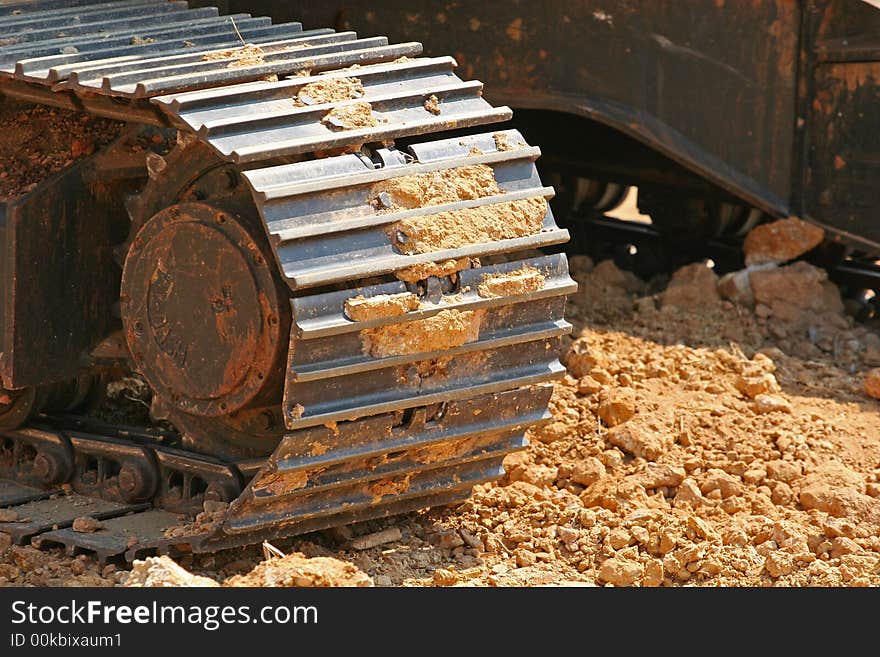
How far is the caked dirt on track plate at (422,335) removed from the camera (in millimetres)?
4797

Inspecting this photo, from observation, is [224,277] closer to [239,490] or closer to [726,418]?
[239,490]

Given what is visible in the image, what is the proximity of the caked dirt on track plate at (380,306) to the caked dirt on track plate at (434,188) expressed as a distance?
0.83 ft

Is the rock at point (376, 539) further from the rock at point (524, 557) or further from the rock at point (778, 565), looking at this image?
the rock at point (778, 565)

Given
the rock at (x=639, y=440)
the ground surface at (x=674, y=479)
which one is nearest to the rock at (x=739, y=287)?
the ground surface at (x=674, y=479)

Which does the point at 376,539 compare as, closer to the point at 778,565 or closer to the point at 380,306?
the point at 380,306

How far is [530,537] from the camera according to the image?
5.60m

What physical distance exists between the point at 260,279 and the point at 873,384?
265cm

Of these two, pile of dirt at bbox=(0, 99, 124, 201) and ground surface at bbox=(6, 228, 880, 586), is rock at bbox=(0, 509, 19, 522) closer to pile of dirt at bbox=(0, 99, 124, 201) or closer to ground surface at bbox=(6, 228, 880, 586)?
ground surface at bbox=(6, 228, 880, 586)

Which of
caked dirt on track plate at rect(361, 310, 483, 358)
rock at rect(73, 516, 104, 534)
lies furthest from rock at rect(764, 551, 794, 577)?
rock at rect(73, 516, 104, 534)

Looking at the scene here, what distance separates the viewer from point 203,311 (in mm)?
5180

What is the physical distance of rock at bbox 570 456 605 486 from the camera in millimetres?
5938

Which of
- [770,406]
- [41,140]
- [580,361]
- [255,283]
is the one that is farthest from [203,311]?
[770,406]

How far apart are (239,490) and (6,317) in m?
1.02

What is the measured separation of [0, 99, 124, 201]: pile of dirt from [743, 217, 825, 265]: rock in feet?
9.47
